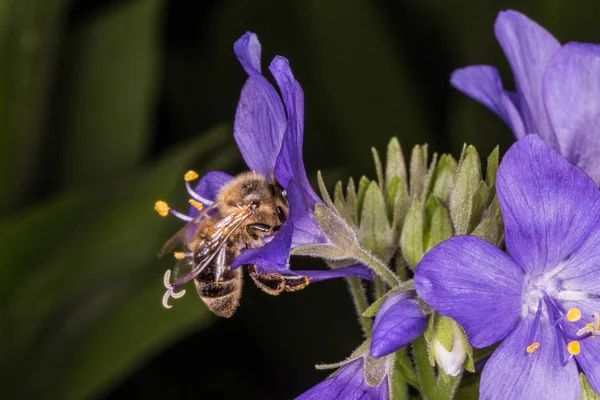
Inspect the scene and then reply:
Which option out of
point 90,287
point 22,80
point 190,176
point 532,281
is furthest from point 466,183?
point 22,80

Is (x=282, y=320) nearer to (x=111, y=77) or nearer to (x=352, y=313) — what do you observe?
A: (x=352, y=313)

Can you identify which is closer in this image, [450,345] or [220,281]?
[450,345]

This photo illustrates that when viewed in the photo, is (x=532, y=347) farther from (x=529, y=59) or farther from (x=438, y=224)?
(x=529, y=59)

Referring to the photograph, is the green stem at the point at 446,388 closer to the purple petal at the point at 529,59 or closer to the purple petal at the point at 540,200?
the purple petal at the point at 540,200

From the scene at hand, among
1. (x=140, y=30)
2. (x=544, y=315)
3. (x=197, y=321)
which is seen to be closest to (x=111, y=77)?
(x=140, y=30)

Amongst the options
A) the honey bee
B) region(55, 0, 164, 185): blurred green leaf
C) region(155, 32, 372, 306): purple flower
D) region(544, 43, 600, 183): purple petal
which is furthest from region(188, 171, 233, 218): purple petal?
region(55, 0, 164, 185): blurred green leaf
